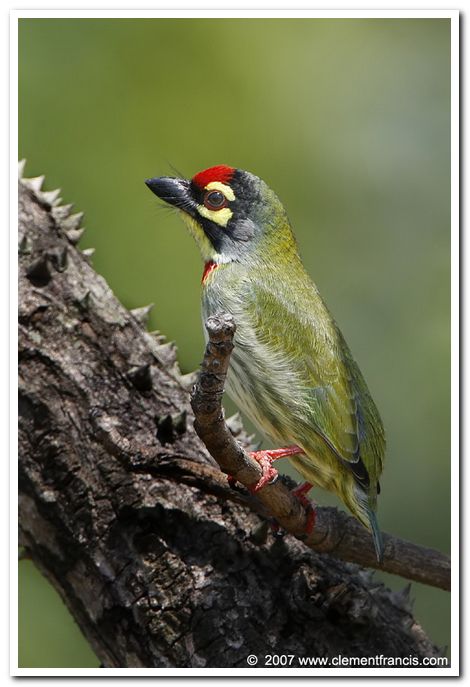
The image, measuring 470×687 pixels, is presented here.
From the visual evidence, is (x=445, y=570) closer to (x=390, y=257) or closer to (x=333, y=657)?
(x=333, y=657)

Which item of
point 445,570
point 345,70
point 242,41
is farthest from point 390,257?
point 445,570

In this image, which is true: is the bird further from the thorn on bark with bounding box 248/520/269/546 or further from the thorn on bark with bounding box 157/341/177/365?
the thorn on bark with bounding box 157/341/177/365

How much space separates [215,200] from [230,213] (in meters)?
0.07

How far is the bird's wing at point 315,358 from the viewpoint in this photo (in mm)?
2549

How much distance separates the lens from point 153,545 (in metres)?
2.64

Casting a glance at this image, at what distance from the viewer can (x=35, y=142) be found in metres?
2.97

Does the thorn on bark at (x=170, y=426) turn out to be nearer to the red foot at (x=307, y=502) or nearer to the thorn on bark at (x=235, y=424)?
the thorn on bark at (x=235, y=424)

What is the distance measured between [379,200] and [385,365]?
612 millimetres

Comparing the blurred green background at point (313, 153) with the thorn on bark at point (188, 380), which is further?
the thorn on bark at point (188, 380)

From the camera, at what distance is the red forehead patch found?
2.69 meters

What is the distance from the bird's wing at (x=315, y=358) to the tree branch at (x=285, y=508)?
0.22 metres

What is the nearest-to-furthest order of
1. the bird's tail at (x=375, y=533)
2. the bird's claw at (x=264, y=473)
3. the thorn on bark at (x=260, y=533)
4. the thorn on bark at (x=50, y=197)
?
the bird's claw at (x=264, y=473), the bird's tail at (x=375, y=533), the thorn on bark at (x=260, y=533), the thorn on bark at (x=50, y=197)

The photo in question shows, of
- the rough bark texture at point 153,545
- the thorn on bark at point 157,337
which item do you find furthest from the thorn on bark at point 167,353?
the rough bark texture at point 153,545

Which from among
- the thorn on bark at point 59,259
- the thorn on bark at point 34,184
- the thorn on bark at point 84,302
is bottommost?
the thorn on bark at point 84,302
